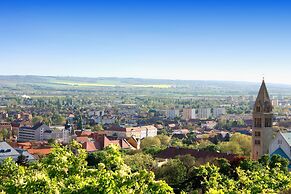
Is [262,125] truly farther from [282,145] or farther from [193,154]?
[193,154]

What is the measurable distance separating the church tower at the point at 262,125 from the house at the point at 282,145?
5.90ft

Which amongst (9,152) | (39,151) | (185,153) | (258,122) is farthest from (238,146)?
(9,152)

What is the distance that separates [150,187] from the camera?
41.2ft

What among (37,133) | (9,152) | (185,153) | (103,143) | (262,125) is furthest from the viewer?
(37,133)

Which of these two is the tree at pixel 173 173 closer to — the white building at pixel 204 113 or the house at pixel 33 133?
the house at pixel 33 133

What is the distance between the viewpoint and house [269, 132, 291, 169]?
141 feet

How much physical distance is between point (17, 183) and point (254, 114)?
3603cm

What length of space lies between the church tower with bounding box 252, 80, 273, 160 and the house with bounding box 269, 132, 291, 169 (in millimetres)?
1800

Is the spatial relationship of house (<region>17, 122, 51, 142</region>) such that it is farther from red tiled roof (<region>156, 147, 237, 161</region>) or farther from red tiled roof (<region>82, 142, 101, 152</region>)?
red tiled roof (<region>156, 147, 237, 161</region>)

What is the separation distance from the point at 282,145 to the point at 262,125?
318 centimetres

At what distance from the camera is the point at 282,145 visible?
4341 centimetres

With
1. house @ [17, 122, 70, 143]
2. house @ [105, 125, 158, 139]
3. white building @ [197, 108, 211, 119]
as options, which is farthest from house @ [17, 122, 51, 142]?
white building @ [197, 108, 211, 119]

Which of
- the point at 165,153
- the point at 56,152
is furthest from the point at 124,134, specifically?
the point at 56,152

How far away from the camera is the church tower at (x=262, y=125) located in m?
46.0
